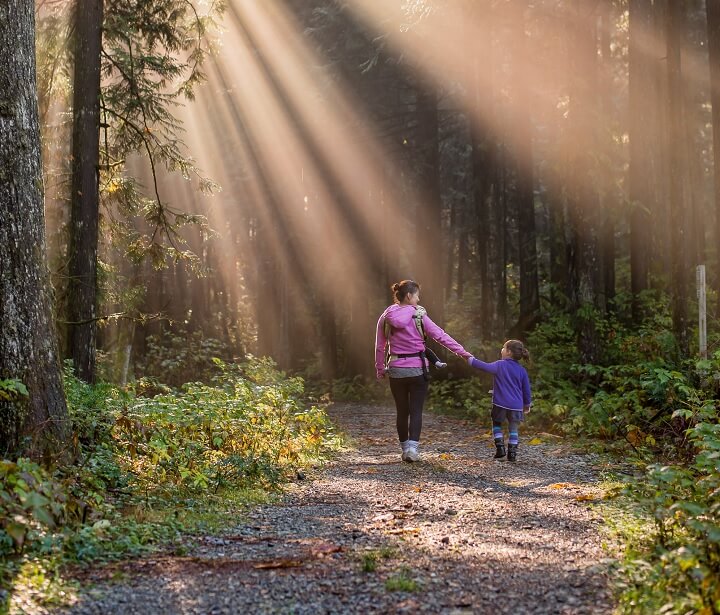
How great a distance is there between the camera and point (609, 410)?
40.3 feet

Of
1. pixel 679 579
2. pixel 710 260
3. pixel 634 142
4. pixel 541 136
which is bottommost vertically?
pixel 679 579

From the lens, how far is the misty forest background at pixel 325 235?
6828mm

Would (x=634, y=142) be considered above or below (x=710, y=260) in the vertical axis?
above

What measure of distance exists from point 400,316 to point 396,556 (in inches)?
197

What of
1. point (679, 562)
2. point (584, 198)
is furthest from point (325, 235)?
point (679, 562)

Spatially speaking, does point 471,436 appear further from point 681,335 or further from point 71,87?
point 71,87

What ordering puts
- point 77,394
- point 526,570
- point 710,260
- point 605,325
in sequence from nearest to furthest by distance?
point 526,570, point 77,394, point 605,325, point 710,260

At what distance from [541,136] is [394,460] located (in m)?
22.7

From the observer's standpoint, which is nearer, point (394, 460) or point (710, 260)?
point (394, 460)

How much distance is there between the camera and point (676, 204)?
13383 millimetres

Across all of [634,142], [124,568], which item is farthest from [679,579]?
[634,142]

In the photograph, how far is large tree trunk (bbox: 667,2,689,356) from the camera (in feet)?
42.1

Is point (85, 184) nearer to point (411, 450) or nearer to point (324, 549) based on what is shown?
point (411, 450)

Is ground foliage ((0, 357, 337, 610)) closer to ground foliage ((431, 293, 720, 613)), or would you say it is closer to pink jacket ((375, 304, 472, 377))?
pink jacket ((375, 304, 472, 377))
